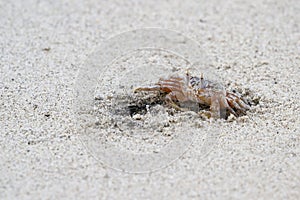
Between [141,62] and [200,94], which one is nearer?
[200,94]

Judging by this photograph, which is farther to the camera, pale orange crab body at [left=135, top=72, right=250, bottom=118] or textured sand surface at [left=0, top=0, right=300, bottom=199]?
pale orange crab body at [left=135, top=72, right=250, bottom=118]

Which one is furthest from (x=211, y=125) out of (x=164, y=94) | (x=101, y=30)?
(x=101, y=30)

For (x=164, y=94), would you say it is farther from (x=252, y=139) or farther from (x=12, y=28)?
(x=12, y=28)

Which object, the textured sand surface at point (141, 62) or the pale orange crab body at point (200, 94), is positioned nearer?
the textured sand surface at point (141, 62)

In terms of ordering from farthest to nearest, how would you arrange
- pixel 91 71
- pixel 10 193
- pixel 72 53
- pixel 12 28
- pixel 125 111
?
1. pixel 12 28
2. pixel 72 53
3. pixel 91 71
4. pixel 125 111
5. pixel 10 193
